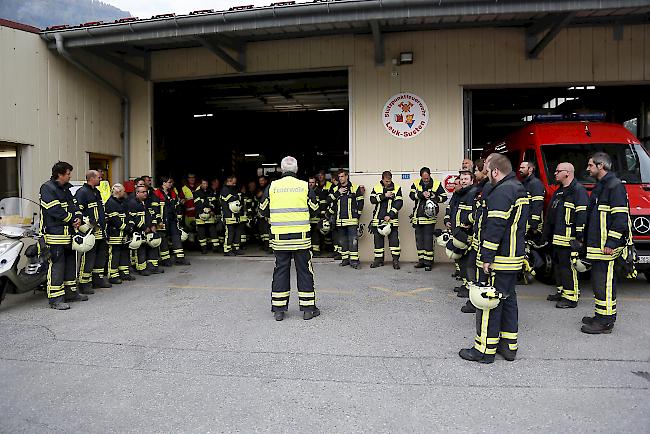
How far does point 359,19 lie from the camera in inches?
310

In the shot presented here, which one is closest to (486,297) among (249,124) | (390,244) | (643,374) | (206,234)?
(643,374)

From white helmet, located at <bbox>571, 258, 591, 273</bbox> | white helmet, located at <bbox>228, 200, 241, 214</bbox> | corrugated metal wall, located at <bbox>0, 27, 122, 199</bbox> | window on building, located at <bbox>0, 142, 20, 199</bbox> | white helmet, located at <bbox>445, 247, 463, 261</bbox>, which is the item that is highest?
corrugated metal wall, located at <bbox>0, 27, 122, 199</bbox>

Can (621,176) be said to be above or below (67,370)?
above

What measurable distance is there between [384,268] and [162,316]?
471 cm

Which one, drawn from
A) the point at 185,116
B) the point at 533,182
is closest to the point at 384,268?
the point at 533,182

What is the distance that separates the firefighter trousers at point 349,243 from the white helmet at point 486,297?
5307 mm

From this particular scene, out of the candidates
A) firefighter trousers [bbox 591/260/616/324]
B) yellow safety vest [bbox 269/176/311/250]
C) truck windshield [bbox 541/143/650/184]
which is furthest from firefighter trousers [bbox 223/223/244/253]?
firefighter trousers [bbox 591/260/616/324]

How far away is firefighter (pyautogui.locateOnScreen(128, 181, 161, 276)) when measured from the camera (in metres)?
8.72

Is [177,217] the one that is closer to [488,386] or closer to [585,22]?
[488,386]

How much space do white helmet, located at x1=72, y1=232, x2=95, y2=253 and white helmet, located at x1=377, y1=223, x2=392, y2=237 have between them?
5093 millimetres

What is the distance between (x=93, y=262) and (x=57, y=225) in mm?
1148

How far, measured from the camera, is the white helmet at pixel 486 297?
441 cm

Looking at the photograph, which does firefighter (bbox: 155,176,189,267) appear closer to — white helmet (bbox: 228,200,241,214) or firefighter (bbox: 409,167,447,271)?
white helmet (bbox: 228,200,241,214)

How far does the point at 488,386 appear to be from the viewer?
4.02 meters
